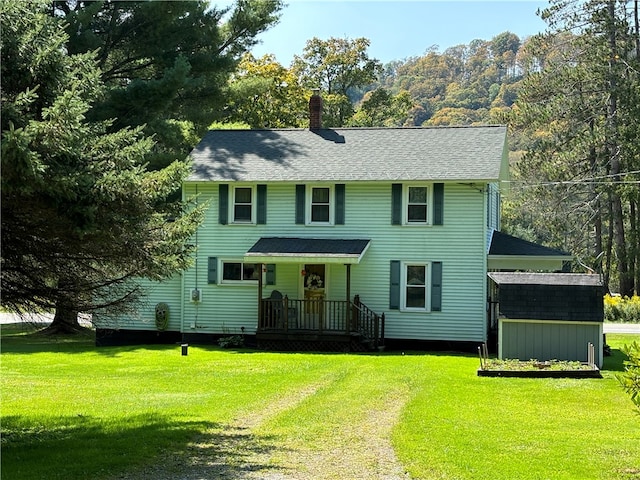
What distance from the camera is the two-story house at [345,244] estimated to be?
73.0 feet

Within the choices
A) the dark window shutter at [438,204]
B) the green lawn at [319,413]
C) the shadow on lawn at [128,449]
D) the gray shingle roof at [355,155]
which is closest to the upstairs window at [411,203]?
the dark window shutter at [438,204]

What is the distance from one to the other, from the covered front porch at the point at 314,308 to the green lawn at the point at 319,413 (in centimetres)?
196

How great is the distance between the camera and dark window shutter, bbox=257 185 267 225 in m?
23.9

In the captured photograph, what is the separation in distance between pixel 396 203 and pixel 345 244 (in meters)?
1.87

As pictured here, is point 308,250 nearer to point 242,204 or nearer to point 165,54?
point 242,204

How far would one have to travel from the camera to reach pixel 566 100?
37094 millimetres

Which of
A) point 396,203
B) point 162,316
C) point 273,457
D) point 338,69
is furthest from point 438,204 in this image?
point 338,69

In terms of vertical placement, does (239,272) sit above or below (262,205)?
below

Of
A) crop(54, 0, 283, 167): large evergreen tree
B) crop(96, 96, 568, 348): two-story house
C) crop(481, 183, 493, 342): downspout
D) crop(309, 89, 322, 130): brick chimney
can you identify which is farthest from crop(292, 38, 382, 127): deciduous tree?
crop(481, 183, 493, 342): downspout

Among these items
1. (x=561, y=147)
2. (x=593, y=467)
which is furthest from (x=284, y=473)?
(x=561, y=147)

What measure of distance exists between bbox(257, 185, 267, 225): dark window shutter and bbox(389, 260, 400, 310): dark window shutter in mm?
4063

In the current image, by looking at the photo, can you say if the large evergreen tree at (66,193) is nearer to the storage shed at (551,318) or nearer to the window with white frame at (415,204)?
the storage shed at (551,318)

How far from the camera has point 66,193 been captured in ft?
27.7

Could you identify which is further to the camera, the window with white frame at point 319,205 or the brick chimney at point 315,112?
the brick chimney at point 315,112
